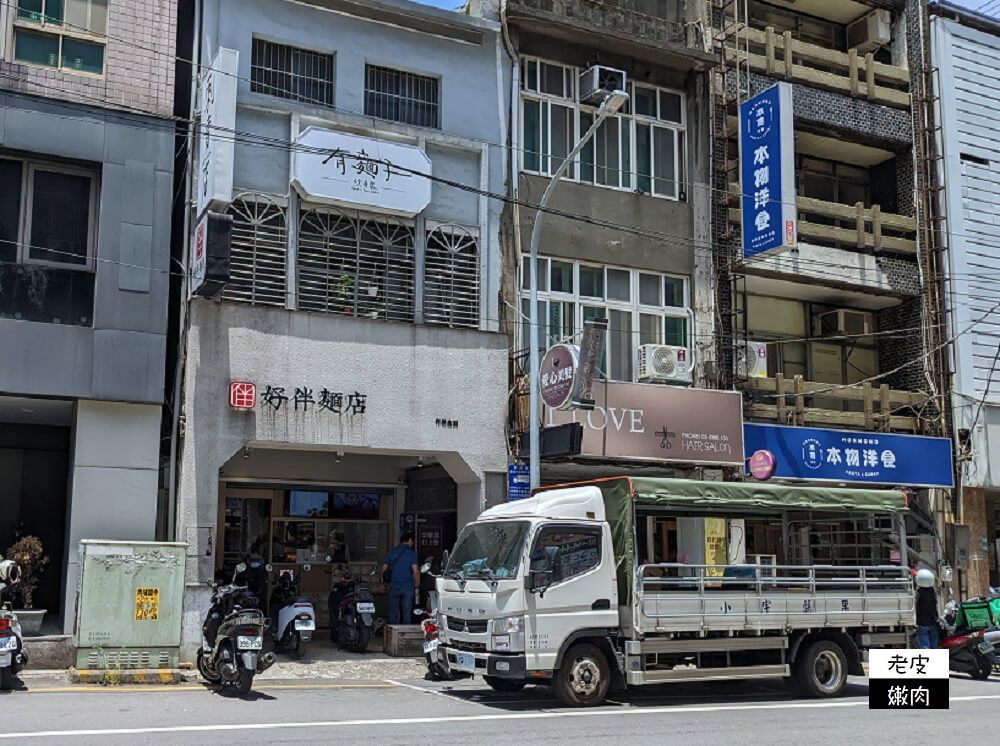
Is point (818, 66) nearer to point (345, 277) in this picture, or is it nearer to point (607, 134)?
point (607, 134)

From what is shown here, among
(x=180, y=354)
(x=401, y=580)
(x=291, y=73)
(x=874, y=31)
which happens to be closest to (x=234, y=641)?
(x=180, y=354)

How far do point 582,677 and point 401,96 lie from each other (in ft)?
37.7

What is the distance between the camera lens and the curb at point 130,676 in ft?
46.0

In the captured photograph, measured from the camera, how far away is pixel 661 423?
20.1 metres

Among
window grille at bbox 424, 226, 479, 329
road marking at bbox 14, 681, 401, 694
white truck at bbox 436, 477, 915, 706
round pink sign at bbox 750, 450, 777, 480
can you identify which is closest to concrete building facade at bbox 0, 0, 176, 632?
road marking at bbox 14, 681, 401, 694

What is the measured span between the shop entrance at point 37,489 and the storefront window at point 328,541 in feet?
Answer: 13.8

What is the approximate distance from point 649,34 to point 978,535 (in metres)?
13.4

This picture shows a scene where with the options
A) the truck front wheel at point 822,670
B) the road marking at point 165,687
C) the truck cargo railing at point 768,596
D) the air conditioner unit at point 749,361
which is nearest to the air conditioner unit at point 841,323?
the air conditioner unit at point 749,361

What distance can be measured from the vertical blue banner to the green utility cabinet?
1252 cm

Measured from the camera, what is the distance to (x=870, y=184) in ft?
87.3

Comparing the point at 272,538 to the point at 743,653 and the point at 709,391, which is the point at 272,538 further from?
the point at 743,653

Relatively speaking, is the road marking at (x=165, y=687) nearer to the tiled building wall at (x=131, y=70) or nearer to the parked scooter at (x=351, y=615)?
the parked scooter at (x=351, y=615)

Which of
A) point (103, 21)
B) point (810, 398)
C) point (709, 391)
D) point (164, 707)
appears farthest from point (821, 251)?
point (164, 707)

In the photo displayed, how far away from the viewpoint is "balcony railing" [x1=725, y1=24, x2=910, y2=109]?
2356 cm
